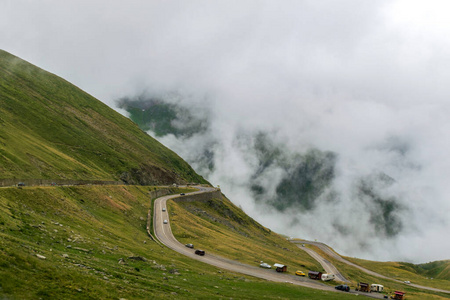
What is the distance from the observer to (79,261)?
1423 inches

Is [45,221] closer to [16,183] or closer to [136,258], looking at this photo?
[136,258]

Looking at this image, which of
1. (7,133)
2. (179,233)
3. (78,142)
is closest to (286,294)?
(179,233)

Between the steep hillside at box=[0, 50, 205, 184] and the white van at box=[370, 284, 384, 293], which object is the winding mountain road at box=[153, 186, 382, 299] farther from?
the steep hillside at box=[0, 50, 205, 184]

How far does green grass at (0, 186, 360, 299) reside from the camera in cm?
2566

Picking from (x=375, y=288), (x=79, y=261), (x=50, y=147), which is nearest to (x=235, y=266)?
(x=375, y=288)

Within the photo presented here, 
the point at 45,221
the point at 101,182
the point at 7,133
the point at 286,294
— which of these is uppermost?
the point at 7,133

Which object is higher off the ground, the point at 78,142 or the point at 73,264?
the point at 78,142

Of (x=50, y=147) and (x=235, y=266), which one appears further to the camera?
(x=50, y=147)

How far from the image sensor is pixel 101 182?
113 m

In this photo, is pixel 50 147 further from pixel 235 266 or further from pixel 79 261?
pixel 79 261

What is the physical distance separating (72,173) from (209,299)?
295 ft

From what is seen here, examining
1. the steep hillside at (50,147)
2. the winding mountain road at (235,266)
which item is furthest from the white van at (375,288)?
the steep hillside at (50,147)

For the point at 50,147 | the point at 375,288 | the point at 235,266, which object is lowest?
the point at 235,266

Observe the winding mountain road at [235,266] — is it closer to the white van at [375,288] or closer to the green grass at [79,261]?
the white van at [375,288]
